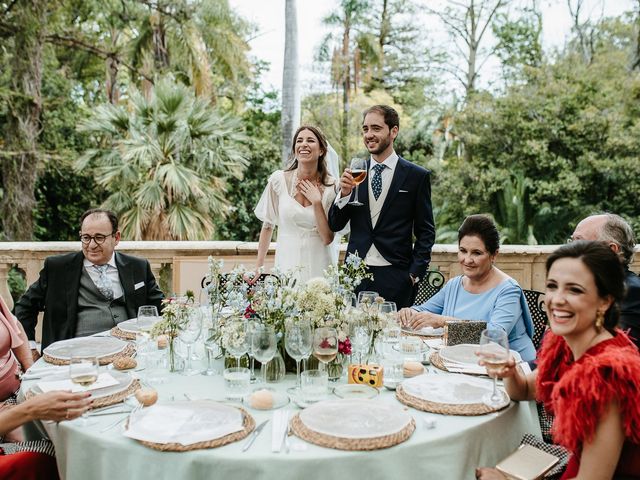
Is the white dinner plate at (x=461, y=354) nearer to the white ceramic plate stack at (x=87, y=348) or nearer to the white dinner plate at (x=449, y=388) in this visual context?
the white dinner plate at (x=449, y=388)

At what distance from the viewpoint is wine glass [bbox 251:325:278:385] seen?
6.17ft

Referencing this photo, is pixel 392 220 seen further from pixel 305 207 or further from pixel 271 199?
pixel 271 199

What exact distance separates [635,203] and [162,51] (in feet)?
35.3

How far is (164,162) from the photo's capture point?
8.29 m

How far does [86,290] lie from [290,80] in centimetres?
671

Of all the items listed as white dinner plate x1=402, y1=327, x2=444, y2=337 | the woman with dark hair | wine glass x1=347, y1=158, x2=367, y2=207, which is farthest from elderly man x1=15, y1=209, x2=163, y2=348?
white dinner plate x1=402, y1=327, x2=444, y2=337

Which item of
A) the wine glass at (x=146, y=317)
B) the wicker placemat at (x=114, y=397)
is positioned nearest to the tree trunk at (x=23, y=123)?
the wine glass at (x=146, y=317)

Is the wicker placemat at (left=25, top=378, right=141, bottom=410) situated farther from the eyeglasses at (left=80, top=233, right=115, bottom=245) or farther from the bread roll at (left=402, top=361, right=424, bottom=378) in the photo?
the eyeglasses at (left=80, top=233, right=115, bottom=245)

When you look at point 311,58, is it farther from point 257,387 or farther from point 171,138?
point 257,387

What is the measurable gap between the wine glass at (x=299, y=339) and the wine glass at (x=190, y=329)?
16.0 inches

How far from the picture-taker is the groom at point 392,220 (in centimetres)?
361

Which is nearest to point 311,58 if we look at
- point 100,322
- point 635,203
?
point 635,203

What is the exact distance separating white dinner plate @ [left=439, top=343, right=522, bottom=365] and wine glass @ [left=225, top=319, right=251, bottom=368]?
2.74 feet

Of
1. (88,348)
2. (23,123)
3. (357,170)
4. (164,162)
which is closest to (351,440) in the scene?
(88,348)
